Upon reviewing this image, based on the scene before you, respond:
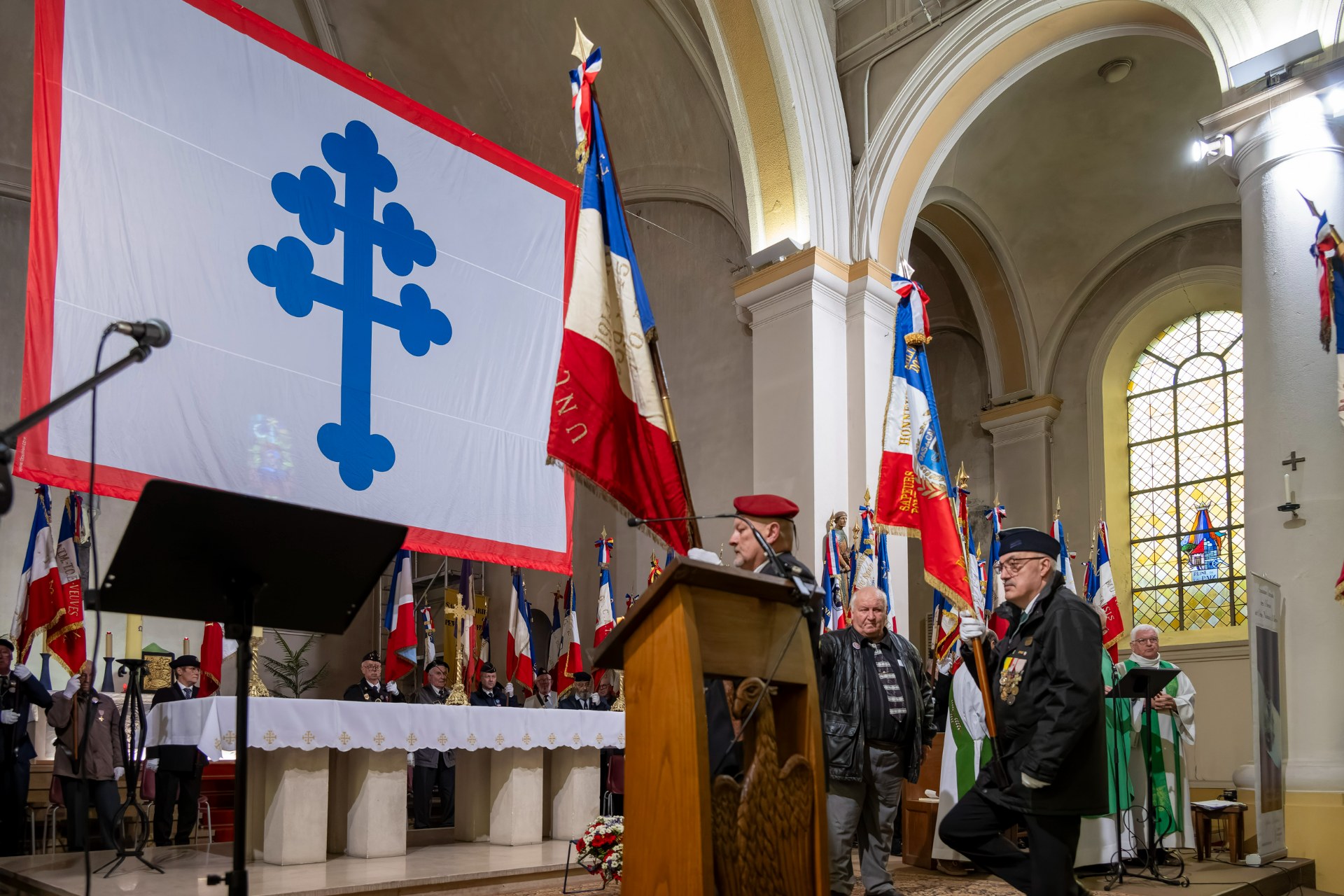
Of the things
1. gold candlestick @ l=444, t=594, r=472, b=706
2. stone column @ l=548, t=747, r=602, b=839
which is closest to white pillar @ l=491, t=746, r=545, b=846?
stone column @ l=548, t=747, r=602, b=839

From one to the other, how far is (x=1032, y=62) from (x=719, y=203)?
11.9 ft

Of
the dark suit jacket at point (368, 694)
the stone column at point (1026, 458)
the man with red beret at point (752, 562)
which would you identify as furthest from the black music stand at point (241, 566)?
the stone column at point (1026, 458)

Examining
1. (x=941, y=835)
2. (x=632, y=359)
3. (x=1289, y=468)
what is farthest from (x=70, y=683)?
(x=1289, y=468)

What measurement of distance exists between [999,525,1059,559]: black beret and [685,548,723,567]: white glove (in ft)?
4.27

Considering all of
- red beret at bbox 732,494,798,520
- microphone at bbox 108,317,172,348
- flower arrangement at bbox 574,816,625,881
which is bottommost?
flower arrangement at bbox 574,816,625,881

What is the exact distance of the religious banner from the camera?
6.55 m

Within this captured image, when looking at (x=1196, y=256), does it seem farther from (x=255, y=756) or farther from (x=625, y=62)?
(x=255, y=756)

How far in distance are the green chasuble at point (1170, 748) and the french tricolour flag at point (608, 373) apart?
470cm

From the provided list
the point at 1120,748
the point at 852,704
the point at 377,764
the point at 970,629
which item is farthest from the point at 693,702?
the point at 1120,748

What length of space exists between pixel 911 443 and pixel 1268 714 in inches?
108

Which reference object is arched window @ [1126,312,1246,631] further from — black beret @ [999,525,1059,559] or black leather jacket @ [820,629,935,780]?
black beret @ [999,525,1059,559]

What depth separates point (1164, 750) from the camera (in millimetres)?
7953

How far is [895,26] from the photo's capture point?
34.1 feet

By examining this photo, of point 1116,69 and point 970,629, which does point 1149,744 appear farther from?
point 1116,69
